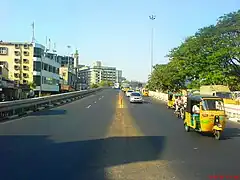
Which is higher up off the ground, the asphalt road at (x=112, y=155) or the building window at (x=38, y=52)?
the building window at (x=38, y=52)

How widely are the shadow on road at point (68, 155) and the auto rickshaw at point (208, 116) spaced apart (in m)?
1.97

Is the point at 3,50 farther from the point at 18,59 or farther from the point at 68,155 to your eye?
the point at 68,155

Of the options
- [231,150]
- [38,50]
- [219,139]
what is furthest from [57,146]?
[38,50]

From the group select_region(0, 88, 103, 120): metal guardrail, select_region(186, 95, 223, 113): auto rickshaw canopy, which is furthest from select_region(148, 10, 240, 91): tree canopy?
select_region(186, 95, 223, 113): auto rickshaw canopy

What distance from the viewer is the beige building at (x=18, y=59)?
276ft

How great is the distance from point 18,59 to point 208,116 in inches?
3037

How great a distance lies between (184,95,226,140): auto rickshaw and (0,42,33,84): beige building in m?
73.2

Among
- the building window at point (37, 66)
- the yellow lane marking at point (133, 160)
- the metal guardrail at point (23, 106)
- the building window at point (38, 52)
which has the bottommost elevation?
the yellow lane marking at point (133, 160)

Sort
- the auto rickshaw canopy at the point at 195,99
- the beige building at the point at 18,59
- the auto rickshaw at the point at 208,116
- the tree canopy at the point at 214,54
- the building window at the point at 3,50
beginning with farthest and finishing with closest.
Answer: the building window at the point at 3,50
the beige building at the point at 18,59
the tree canopy at the point at 214,54
the auto rickshaw canopy at the point at 195,99
the auto rickshaw at the point at 208,116

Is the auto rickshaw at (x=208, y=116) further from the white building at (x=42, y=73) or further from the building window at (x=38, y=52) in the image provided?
the building window at (x=38, y=52)

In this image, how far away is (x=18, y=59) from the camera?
280ft

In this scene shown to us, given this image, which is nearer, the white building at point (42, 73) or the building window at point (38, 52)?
the white building at point (42, 73)

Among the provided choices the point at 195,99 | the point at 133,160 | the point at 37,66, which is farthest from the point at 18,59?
the point at 133,160

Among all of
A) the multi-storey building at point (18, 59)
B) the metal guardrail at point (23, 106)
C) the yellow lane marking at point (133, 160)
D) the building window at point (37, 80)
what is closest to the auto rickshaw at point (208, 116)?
the yellow lane marking at point (133, 160)
